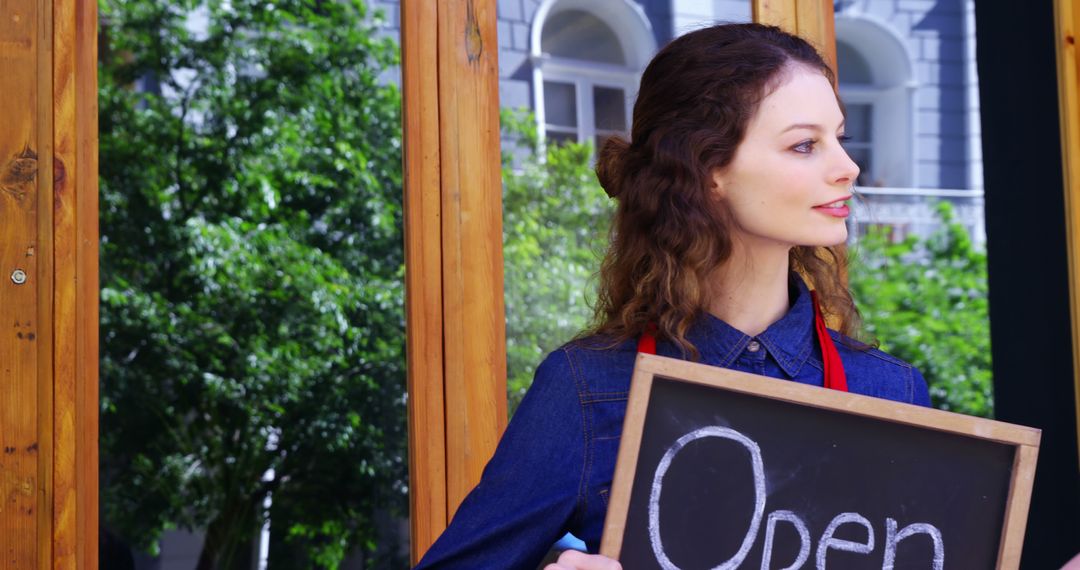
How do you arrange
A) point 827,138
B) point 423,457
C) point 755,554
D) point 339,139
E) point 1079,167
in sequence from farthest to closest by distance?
point 339,139 < point 1079,167 < point 423,457 < point 827,138 < point 755,554

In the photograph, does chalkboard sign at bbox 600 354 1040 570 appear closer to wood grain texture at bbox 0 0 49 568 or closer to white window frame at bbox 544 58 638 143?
wood grain texture at bbox 0 0 49 568

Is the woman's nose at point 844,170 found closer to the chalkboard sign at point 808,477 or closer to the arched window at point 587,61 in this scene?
the chalkboard sign at point 808,477

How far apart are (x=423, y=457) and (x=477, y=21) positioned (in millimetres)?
919

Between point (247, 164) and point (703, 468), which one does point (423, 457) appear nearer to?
point (703, 468)

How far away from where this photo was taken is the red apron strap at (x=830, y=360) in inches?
62.6

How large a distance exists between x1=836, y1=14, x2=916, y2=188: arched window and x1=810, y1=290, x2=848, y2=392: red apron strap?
10.1ft

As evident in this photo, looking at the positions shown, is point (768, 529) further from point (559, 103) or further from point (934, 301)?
point (934, 301)

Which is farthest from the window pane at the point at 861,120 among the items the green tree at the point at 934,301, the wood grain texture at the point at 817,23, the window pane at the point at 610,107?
the wood grain texture at the point at 817,23

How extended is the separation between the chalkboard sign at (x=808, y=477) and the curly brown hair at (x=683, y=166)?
0.21 m

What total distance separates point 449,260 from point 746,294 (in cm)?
102

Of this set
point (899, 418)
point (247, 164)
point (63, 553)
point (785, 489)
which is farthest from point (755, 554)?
point (247, 164)

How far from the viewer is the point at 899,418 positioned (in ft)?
4.46

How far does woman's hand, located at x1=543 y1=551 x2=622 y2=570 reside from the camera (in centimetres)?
128

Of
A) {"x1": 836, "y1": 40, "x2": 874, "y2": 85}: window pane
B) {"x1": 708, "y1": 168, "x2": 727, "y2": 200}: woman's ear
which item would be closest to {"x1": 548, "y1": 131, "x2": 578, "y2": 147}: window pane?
{"x1": 836, "y1": 40, "x2": 874, "y2": 85}: window pane
